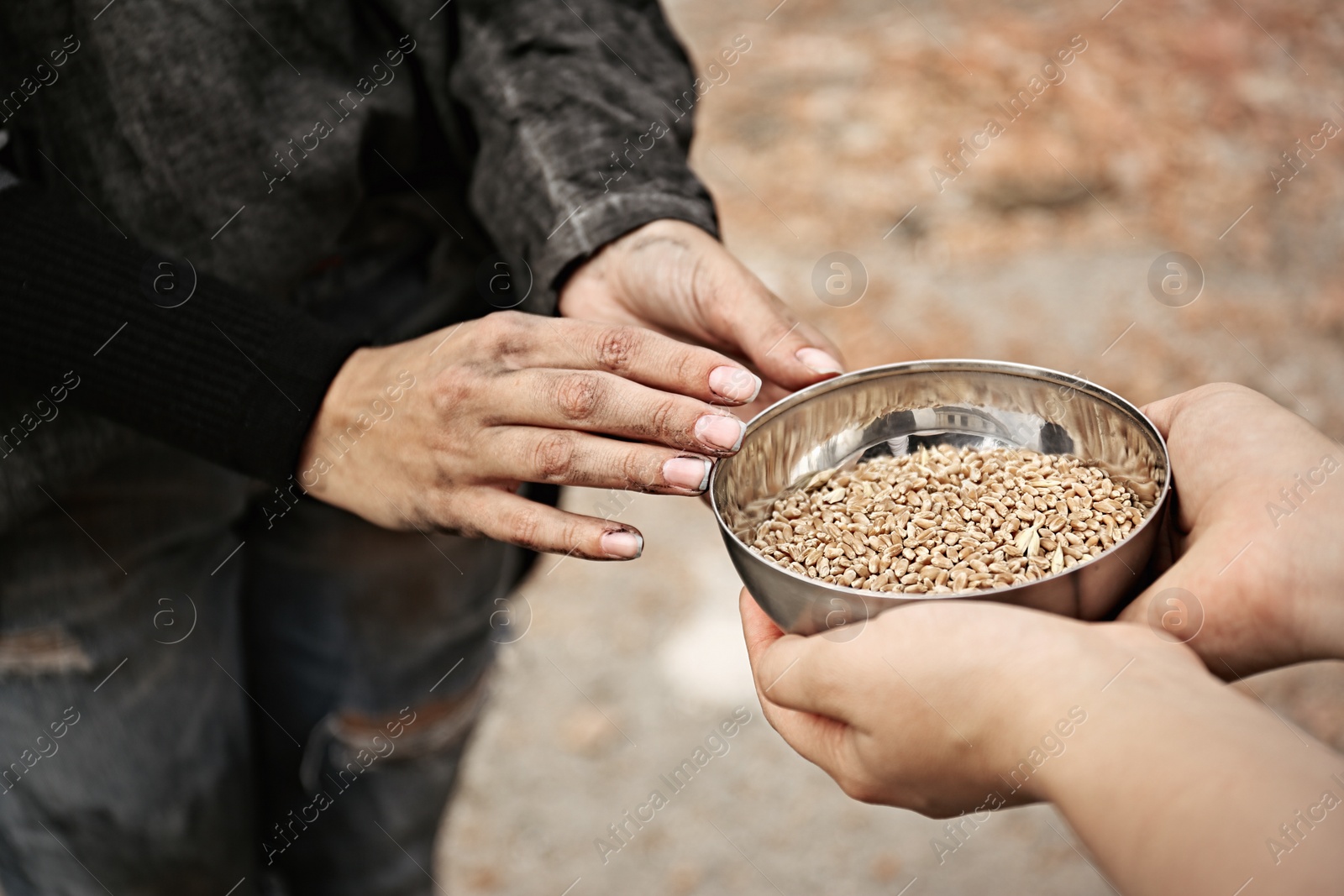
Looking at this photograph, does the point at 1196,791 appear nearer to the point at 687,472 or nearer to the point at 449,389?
the point at 687,472

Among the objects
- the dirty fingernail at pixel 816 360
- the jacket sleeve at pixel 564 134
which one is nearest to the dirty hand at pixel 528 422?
the dirty fingernail at pixel 816 360

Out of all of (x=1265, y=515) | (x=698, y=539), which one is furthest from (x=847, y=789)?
(x=698, y=539)

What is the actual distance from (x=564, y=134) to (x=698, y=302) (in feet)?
1.07

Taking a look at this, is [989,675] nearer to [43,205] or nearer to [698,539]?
[43,205]

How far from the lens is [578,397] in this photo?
1136 mm

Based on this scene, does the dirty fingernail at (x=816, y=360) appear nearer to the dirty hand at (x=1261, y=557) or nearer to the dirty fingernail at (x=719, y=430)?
the dirty fingernail at (x=719, y=430)

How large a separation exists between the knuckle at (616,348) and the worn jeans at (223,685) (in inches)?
27.7

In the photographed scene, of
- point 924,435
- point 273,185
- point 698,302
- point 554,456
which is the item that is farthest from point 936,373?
point 273,185

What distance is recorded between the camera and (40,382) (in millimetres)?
1263

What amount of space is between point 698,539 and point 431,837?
1.34 metres

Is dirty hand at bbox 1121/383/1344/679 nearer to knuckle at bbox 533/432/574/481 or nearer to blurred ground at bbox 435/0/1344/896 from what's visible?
knuckle at bbox 533/432/574/481

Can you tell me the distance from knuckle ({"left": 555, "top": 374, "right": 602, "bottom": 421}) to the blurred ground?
1654 millimetres

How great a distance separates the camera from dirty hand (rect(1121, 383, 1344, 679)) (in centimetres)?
98

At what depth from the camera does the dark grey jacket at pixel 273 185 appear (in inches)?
48.3
